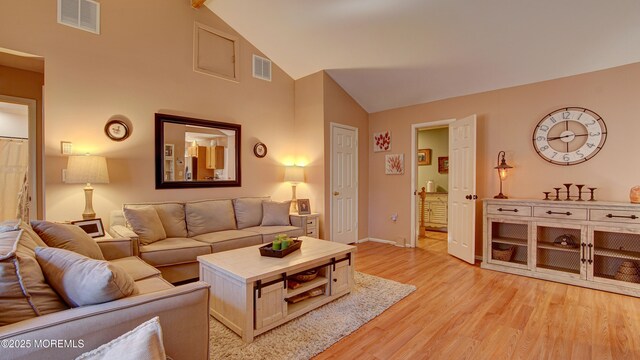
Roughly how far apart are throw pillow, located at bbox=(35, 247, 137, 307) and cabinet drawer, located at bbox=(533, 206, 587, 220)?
3996 millimetres

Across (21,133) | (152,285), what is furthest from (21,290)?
(21,133)

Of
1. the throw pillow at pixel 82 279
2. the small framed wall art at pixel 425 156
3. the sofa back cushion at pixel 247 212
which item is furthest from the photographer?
the small framed wall art at pixel 425 156

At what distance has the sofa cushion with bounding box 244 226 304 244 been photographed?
11.7ft

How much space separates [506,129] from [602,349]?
277 centimetres

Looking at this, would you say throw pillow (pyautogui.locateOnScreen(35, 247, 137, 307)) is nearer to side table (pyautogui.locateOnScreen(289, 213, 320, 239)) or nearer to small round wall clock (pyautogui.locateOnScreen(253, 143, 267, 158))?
side table (pyautogui.locateOnScreen(289, 213, 320, 239))

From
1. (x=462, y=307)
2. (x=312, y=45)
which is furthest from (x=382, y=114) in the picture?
(x=462, y=307)

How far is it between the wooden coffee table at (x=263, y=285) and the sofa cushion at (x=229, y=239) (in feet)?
1.94

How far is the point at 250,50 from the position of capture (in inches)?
173

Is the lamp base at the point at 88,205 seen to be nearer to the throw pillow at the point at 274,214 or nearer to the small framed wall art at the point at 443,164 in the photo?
the throw pillow at the point at 274,214

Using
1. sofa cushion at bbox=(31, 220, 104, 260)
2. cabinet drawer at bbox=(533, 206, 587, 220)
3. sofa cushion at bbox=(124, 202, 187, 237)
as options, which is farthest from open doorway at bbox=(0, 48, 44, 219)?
cabinet drawer at bbox=(533, 206, 587, 220)

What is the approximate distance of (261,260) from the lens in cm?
238

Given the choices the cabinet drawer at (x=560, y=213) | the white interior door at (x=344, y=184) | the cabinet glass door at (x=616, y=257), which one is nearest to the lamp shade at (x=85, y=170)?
the white interior door at (x=344, y=184)

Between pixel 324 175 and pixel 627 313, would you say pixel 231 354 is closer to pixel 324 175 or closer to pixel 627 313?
pixel 324 175

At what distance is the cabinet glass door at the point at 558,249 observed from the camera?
3345mm
